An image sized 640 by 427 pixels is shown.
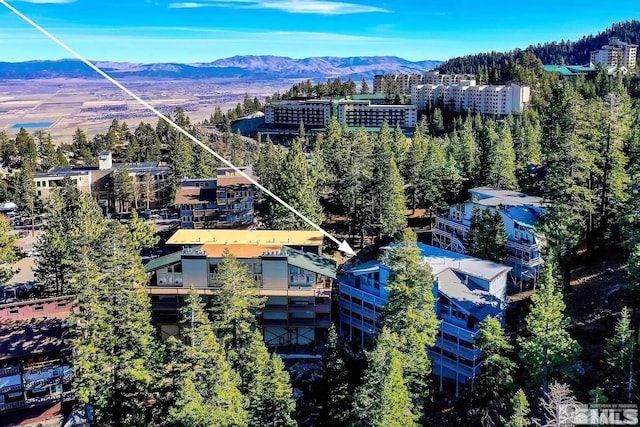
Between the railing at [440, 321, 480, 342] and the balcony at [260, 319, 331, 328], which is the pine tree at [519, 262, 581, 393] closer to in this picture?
the railing at [440, 321, 480, 342]

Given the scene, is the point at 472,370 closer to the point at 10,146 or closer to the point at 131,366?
the point at 131,366

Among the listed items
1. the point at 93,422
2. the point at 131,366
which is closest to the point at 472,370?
the point at 131,366

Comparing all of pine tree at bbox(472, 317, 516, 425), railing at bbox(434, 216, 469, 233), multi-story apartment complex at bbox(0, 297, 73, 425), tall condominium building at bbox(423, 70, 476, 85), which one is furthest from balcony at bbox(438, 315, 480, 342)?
tall condominium building at bbox(423, 70, 476, 85)

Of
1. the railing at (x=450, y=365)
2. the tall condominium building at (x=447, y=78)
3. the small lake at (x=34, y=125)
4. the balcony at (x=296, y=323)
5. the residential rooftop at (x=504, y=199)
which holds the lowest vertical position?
the railing at (x=450, y=365)

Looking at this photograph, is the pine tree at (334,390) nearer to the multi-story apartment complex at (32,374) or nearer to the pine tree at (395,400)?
the pine tree at (395,400)

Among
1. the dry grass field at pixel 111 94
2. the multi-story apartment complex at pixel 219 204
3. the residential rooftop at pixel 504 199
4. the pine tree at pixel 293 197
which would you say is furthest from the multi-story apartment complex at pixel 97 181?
the residential rooftop at pixel 504 199

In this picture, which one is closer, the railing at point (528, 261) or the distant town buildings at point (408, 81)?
the railing at point (528, 261)
